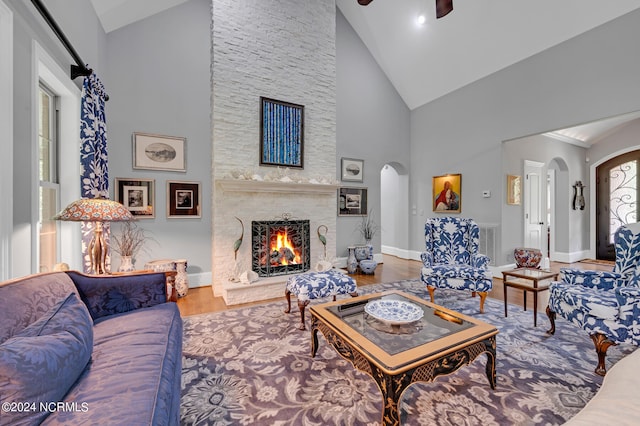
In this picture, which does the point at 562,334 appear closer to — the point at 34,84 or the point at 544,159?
the point at 544,159

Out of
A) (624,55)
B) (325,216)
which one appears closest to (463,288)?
(325,216)

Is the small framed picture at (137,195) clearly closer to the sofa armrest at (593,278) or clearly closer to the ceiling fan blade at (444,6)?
the ceiling fan blade at (444,6)

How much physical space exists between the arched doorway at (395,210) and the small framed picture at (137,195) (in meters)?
4.59

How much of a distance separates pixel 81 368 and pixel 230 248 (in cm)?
264

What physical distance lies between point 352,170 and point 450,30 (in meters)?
2.92

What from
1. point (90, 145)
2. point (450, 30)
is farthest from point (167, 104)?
point (450, 30)

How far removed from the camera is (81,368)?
114cm

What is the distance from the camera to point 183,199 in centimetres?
400

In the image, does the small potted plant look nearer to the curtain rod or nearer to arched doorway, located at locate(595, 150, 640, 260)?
the curtain rod

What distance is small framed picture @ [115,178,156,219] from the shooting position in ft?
12.1

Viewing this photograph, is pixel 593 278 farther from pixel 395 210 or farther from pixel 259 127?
pixel 395 210

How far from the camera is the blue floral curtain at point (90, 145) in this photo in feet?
8.58

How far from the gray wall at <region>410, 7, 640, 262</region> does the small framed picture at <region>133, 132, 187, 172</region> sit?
16.1ft

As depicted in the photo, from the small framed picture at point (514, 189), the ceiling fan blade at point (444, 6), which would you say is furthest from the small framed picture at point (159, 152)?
the small framed picture at point (514, 189)
